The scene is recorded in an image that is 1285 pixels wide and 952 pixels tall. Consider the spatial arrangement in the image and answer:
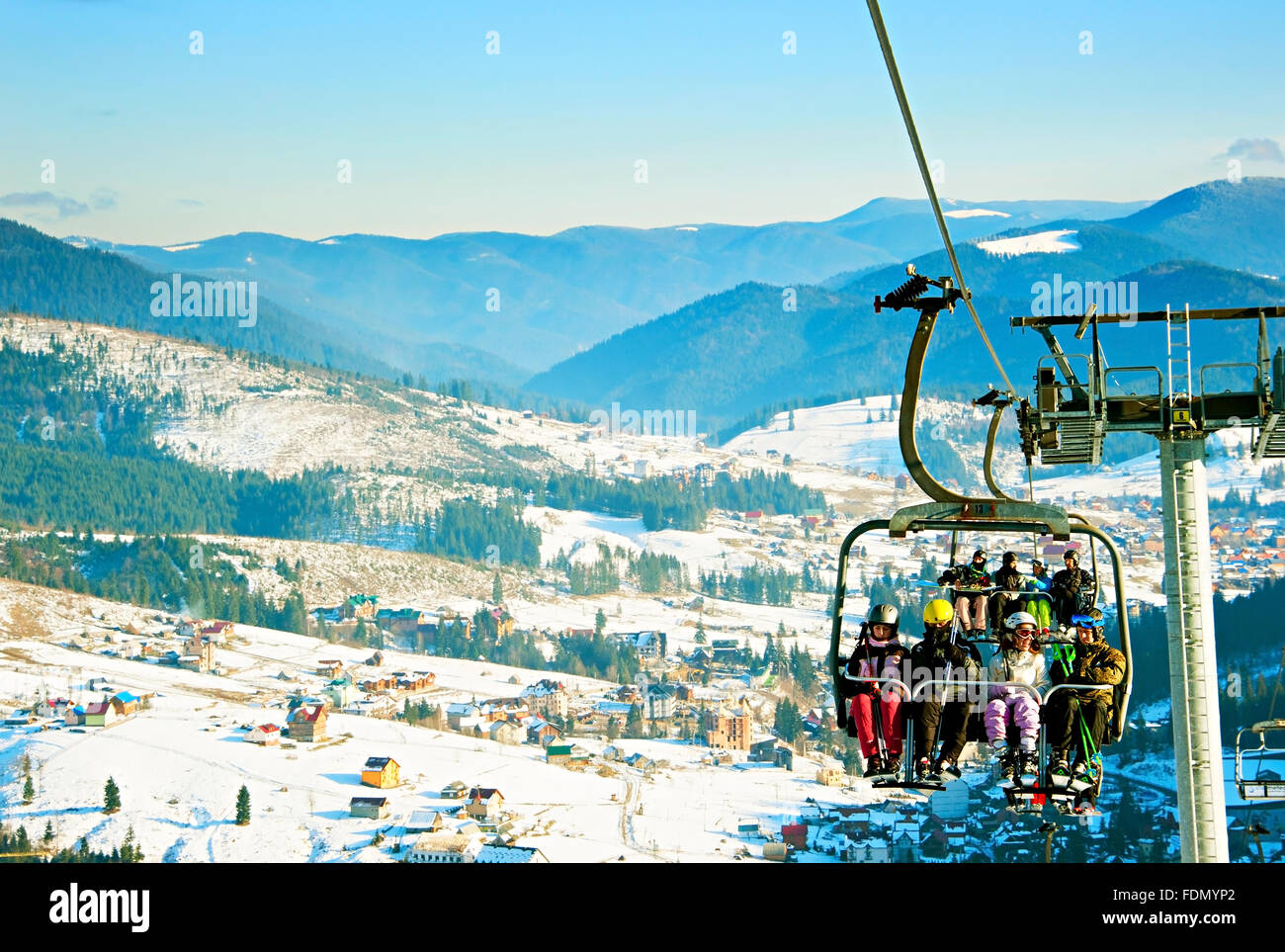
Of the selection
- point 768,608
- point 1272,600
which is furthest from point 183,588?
point 1272,600

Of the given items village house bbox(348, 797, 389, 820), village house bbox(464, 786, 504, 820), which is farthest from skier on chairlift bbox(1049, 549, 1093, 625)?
village house bbox(348, 797, 389, 820)

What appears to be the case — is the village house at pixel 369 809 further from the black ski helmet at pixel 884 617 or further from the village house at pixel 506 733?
the black ski helmet at pixel 884 617

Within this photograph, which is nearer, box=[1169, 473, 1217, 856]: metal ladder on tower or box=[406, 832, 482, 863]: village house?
box=[1169, 473, 1217, 856]: metal ladder on tower

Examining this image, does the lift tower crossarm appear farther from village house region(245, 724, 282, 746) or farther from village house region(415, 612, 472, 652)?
village house region(415, 612, 472, 652)

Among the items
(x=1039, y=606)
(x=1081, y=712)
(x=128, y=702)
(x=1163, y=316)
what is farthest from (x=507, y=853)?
(x=1081, y=712)
